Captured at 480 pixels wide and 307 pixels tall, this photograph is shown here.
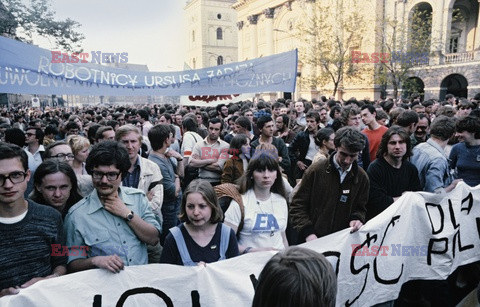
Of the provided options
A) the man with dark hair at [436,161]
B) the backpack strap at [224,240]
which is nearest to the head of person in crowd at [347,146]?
the man with dark hair at [436,161]

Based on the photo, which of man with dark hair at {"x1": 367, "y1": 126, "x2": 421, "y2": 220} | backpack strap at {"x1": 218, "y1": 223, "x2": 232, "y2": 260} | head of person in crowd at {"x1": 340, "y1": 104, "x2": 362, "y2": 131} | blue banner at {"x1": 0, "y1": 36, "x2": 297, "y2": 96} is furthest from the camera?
head of person in crowd at {"x1": 340, "y1": 104, "x2": 362, "y2": 131}

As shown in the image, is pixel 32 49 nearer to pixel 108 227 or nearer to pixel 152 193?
pixel 152 193

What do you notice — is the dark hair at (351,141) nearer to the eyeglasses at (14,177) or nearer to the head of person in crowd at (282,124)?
the eyeglasses at (14,177)

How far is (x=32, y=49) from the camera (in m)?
4.97

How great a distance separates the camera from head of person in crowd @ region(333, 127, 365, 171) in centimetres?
331

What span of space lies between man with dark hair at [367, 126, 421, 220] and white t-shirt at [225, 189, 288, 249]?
3.71 ft

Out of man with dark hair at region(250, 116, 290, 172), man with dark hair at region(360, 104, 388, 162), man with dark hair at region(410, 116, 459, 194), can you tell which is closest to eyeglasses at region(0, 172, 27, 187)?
man with dark hair at region(250, 116, 290, 172)

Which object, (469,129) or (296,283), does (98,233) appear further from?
(469,129)

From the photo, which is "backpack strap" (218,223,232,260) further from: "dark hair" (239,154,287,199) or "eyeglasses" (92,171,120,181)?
"eyeglasses" (92,171,120,181)

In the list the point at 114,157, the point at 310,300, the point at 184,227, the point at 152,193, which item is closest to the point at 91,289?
the point at 184,227

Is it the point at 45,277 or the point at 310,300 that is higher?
the point at 310,300

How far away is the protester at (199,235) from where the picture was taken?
8.64 feet

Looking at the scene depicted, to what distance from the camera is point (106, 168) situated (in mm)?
2607

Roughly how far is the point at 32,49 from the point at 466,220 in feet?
→ 19.0
